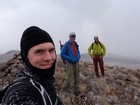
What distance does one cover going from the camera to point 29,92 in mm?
1946

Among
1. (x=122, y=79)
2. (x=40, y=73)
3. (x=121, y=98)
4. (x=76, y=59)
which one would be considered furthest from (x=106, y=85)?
(x=40, y=73)

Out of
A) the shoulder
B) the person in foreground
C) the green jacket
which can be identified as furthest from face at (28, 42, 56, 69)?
the green jacket

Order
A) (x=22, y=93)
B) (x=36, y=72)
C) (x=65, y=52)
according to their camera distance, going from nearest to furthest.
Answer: (x=22, y=93)
(x=36, y=72)
(x=65, y=52)

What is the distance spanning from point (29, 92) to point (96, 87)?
37.0 feet

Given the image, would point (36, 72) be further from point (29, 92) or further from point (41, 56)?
point (29, 92)

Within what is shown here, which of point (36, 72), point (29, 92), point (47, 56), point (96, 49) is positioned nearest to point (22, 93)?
point (29, 92)

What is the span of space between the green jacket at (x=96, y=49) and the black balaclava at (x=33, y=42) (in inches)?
425

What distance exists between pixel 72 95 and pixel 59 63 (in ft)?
19.6

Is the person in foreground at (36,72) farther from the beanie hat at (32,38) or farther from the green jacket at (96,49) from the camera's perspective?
the green jacket at (96,49)

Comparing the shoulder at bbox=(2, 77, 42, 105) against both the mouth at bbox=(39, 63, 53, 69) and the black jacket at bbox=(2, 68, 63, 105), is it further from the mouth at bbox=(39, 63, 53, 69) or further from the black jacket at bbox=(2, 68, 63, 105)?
the mouth at bbox=(39, 63, 53, 69)

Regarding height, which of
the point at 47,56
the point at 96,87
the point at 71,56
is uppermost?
the point at 47,56

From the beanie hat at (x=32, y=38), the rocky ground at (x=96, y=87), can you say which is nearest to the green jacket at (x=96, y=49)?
the rocky ground at (x=96, y=87)

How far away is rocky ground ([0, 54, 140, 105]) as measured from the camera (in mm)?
11508

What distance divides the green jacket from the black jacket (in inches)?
429
